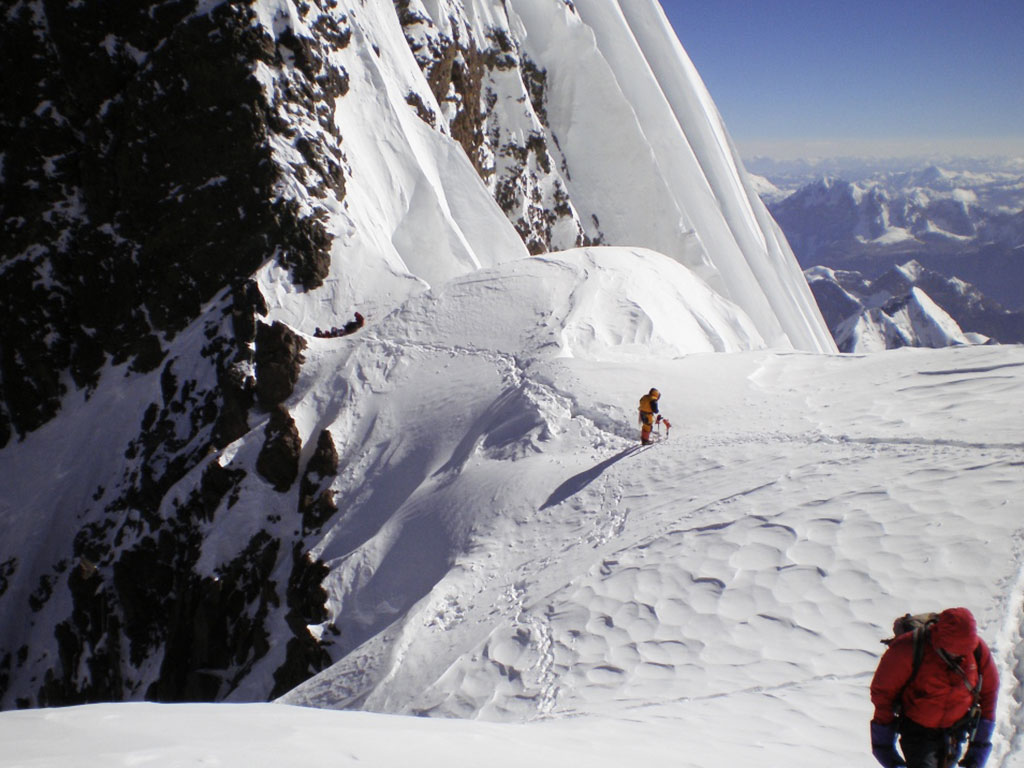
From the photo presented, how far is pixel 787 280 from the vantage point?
4528 centimetres

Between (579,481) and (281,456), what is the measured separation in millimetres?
7424

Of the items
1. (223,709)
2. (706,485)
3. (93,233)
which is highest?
(93,233)

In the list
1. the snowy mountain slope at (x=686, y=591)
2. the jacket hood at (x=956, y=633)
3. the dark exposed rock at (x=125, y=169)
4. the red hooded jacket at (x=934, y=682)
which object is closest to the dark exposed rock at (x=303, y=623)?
the snowy mountain slope at (x=686, y=591)

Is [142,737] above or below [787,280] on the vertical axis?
below

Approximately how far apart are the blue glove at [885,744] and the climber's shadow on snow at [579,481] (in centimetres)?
631

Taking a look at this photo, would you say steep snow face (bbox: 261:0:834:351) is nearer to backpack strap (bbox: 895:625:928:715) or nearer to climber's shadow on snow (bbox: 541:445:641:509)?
climber's shadow on snow (bbox: 541:445:641:509)

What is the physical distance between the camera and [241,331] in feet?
57.4

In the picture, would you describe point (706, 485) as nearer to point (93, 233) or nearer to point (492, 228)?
point (492, 228)

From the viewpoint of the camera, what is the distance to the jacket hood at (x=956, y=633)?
129 inches

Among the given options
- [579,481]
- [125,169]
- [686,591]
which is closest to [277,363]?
[579,481]

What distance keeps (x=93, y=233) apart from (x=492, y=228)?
45.3ft

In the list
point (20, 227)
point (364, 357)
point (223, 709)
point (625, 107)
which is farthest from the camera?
point (625, 107)

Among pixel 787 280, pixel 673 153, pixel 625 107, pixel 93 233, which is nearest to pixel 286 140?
pixel 93 233

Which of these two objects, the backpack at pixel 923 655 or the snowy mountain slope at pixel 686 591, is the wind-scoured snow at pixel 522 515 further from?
the backpack at pixel 923 655
